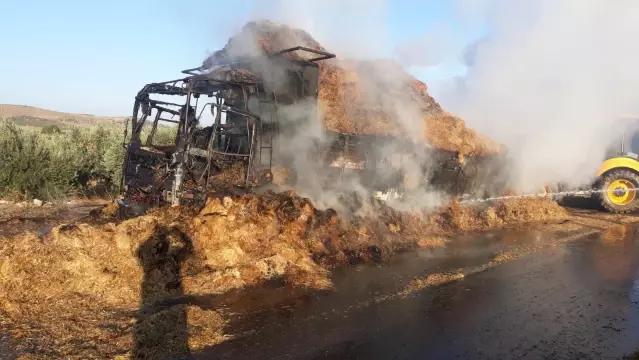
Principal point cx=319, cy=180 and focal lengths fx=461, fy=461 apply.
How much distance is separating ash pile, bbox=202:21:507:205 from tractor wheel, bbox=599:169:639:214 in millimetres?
4030

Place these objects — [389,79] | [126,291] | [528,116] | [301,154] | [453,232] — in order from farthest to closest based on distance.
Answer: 1. [528,116]
2. [389,79]
3. [453,232]
4. [301,154]
5. [126,291]

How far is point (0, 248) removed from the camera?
18.4 feet

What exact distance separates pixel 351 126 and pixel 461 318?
5509 mm

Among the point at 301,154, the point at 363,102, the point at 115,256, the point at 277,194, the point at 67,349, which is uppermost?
the point at 363,102

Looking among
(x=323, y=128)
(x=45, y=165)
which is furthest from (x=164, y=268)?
(x=45, y=165)

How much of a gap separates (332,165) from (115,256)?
4.96 meters

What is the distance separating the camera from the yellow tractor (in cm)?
1355

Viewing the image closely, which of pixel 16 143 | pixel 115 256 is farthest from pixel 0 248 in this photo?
pixel 16 143

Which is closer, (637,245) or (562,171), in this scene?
(637,245)

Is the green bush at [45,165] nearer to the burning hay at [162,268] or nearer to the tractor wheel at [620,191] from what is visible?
the burning hay at [162,268]

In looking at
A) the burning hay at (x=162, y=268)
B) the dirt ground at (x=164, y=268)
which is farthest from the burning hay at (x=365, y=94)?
the burning hay at (x=162, y=268)

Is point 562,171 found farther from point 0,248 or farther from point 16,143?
point 16,143

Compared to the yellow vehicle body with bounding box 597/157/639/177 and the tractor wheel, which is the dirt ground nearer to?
the tractor wheel

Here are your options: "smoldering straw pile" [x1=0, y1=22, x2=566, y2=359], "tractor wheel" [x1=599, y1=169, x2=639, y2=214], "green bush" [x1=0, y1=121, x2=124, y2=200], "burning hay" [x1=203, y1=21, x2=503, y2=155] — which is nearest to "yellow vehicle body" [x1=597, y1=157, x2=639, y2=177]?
"tractor wheel" [x1=599, y1=169, x2=639, y2=214]
